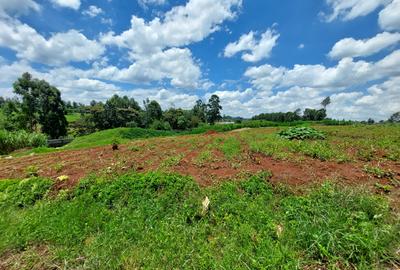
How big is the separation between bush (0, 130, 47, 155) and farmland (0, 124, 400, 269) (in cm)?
1455

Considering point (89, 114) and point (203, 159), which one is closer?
point (203, 159)

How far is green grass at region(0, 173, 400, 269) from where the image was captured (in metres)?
2.56

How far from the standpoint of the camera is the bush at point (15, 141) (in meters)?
16.1

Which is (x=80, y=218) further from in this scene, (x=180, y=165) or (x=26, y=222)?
(x=180, y=165)

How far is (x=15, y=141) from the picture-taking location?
16844 millimetres

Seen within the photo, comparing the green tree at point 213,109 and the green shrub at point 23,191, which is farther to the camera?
the green tree at point 213,109

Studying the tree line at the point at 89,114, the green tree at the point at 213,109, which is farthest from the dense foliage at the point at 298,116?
the green tree at the point at 213,109

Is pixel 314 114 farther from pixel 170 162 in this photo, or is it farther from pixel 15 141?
pixel 15 141

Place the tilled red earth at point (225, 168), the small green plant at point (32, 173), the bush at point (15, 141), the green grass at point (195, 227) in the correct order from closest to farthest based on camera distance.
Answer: the green grass at point (195, 227) < the tilled red earth at point (225, 168) < the small green plant at point (32, 173) < the bush at point (15, 141)

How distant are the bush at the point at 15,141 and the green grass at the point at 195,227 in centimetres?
1583

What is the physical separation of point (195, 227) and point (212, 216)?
424 mm

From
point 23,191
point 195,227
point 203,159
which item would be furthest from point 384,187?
point 23,191

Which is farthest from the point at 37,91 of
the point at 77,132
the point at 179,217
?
the point at 179,217

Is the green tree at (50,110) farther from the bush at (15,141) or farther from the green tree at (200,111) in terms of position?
the green tree at (200,111)
